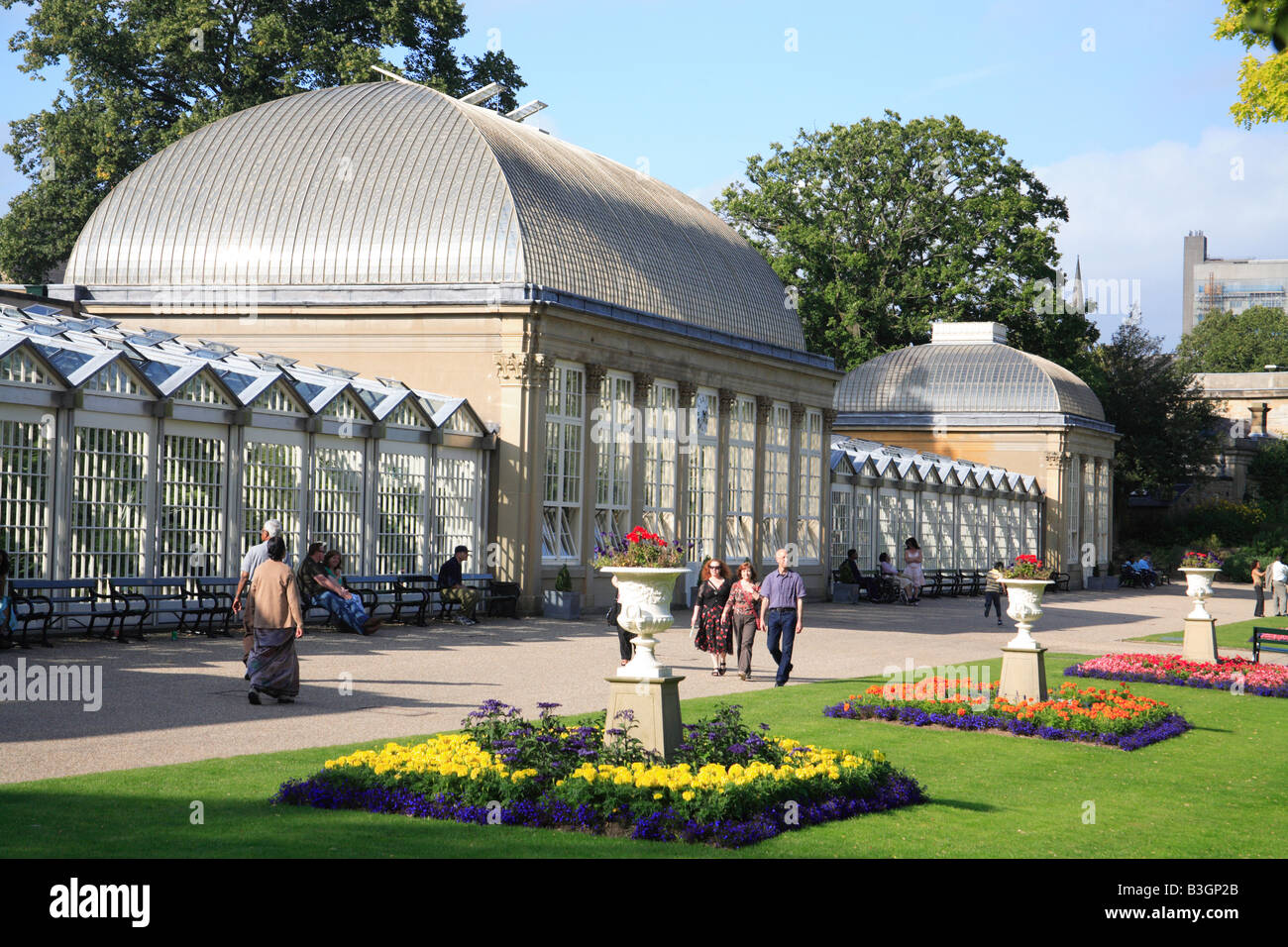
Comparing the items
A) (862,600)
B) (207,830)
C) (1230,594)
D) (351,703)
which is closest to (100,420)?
(351,703)

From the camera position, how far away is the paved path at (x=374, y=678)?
1274 centimetres

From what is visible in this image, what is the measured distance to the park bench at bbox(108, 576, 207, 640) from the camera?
2109cm

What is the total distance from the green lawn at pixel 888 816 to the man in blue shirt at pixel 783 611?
4.67 metres

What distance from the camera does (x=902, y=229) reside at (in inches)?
2525

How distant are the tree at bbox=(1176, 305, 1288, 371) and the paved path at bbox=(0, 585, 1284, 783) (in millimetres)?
88653

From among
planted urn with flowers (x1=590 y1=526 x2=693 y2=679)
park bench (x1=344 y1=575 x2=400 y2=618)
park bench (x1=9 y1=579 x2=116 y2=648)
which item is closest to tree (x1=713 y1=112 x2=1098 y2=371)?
park bench (x1=344 y1=575 x2=400 y2=618)

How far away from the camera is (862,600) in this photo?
44.4 metres

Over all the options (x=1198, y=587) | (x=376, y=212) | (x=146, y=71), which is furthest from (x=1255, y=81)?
(x=146, y=71)

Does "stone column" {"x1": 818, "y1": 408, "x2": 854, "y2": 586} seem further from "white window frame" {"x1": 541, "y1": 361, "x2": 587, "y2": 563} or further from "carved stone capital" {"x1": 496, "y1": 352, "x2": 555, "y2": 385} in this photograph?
"carved stone capital" {"x1": 496, "y1": 352, "x2": 555, "y2": 385}

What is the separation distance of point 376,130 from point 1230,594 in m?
35.7

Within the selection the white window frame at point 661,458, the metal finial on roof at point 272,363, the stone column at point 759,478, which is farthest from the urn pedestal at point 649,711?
the stone column at point 759,478

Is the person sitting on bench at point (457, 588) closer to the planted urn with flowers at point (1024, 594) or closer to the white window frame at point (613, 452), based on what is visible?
the white window frame at point (613, 452)
